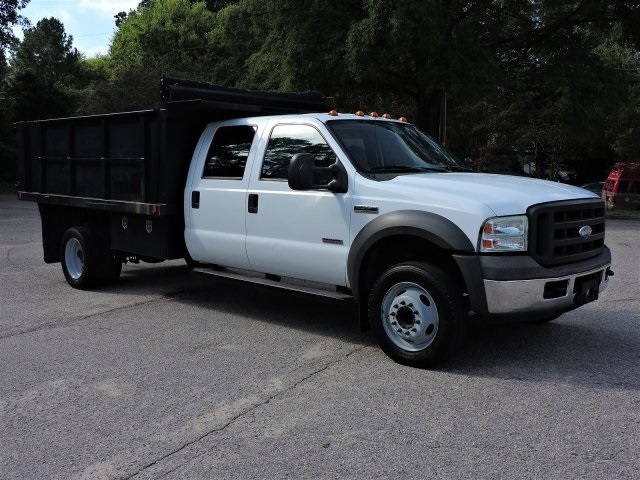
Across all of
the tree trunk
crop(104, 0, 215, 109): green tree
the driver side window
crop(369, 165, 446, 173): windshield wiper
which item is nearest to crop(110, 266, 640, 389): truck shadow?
the driver side window

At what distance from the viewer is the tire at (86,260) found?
26.9 feet

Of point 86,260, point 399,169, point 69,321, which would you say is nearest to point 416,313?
point 399,169

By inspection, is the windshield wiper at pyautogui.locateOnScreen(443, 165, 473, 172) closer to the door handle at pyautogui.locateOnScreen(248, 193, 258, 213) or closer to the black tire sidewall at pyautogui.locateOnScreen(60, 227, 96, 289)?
the door handle at pyautogui.locateOnScreen(248, 193, 258, 213)

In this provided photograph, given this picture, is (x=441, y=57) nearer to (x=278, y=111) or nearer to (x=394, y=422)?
(x=278, y=111)

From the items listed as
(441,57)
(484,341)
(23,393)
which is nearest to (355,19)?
(441,57)

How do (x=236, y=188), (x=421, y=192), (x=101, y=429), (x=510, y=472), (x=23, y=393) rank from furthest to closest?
(x=236, y=188), (x=421, y=192), (x=23, y=393), (x=101, y=429), (x=510, y=472)

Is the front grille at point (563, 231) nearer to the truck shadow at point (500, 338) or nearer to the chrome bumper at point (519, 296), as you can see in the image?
Answer: the chrome bumper at point (519, 296)

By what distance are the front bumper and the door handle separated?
221cm

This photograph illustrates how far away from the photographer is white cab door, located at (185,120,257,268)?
6.54 m

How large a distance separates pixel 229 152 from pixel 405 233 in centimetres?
246

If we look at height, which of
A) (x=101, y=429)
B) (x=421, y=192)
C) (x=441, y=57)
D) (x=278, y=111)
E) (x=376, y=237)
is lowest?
(x=101, y=429)

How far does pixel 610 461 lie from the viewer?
11.7ft

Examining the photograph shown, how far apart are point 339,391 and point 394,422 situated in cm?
65

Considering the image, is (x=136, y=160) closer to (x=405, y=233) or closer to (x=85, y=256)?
(x=85, y=256)
